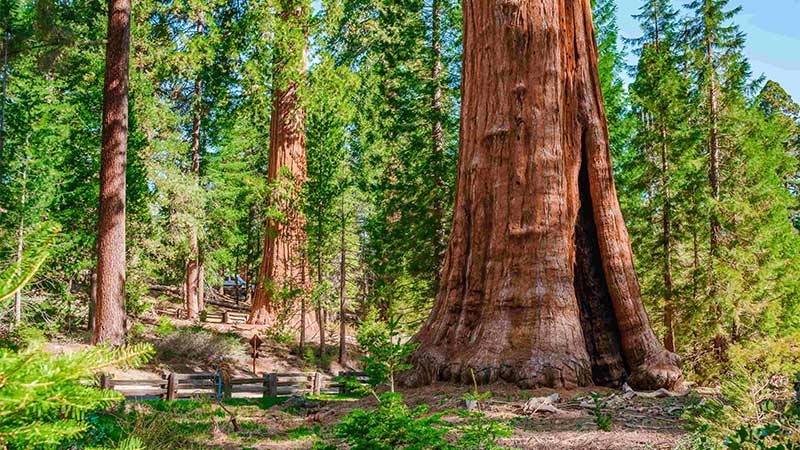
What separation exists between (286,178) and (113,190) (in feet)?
36.1

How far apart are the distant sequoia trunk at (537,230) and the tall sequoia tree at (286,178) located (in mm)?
13520

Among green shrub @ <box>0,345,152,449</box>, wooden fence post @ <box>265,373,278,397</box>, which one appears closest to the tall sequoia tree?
wooden fence post @ <box>265,373,278,397</box>

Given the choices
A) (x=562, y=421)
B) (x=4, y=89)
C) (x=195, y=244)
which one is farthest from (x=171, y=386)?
(x=195, y=244)

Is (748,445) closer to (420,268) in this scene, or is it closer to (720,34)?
(420,268)

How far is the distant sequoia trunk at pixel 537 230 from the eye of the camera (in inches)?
291

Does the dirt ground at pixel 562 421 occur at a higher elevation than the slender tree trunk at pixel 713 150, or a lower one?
lower

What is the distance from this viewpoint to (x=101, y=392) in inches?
54.6

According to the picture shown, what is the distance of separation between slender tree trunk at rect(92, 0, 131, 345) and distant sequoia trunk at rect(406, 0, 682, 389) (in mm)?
5794

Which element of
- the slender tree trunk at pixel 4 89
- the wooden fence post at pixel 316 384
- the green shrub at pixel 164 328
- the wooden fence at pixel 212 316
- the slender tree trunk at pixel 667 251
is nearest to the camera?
the wooden fence post at pixel 316 384

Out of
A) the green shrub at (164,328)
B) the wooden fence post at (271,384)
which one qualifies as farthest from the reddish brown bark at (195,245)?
the wooden fence post at (271,384)

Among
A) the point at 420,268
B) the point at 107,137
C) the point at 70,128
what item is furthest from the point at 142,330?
the point at 107,137

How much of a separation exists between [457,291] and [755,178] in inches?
727

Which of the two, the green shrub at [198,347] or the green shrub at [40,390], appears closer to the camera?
the green shrub at [40,390]

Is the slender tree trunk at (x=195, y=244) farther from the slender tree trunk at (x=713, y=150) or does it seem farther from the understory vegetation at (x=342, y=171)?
the slender tree trunk at (x=713, y=150)
